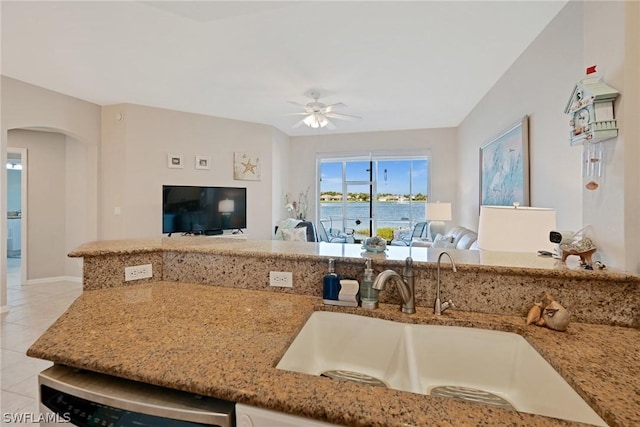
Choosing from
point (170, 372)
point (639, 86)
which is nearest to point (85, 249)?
point (170, 372)

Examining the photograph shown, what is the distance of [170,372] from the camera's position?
0.72m

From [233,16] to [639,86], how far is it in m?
2.44

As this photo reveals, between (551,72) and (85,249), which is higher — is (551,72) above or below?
above

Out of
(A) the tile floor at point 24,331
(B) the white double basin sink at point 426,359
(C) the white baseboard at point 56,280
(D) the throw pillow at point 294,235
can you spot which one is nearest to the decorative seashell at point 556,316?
(B) the white double basin sink at point 426,359

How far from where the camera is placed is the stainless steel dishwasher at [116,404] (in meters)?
0.68

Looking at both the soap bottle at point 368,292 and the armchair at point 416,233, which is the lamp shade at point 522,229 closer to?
the soap bottle at point 368,292

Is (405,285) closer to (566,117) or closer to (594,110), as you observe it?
(594,110)

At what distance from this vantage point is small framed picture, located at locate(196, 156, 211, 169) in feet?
15.6

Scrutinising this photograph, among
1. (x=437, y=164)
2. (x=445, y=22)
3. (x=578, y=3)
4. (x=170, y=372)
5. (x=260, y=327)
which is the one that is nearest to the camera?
(x=170, y=372)

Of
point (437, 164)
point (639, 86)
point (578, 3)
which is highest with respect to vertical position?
point (578, 3)

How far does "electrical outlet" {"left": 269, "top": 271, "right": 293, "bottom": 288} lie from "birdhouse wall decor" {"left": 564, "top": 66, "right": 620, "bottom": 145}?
4.51ft

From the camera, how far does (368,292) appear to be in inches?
45.3

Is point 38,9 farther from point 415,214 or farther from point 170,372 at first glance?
point 415,214

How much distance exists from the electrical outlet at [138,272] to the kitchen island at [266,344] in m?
0.04
